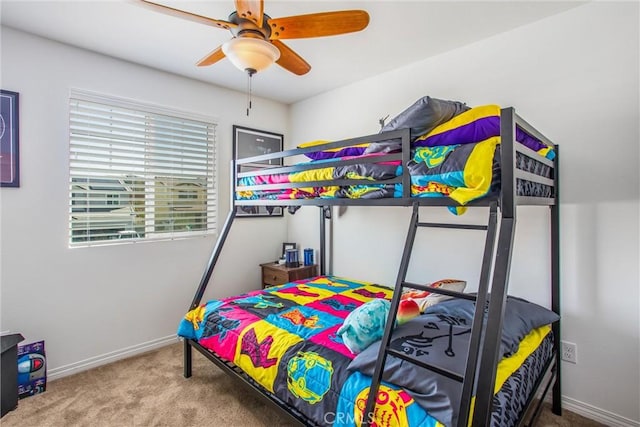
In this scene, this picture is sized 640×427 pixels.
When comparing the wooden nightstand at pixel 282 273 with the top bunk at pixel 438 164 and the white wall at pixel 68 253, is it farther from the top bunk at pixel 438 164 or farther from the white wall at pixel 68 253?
the top bunk at pixel 438 164

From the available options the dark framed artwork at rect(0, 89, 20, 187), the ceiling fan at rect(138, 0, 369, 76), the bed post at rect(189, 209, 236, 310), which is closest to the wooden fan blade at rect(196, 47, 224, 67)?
the ceiling fan at rect(138, 0, 369, 76)

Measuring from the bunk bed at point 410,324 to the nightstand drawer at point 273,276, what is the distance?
2.99 feet

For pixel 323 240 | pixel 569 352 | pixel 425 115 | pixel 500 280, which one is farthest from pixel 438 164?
pixel 323 240

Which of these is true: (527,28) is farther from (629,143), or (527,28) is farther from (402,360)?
(402,360)

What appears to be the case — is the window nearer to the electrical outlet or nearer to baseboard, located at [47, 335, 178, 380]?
baseboard, located at [47, 335, 178, 380]

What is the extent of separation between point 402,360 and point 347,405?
0.31 m

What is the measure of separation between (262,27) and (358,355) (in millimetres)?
1694

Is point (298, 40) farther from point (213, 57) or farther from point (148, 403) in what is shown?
point (148, 403)

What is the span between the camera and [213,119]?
3.31m

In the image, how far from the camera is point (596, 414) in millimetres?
1945

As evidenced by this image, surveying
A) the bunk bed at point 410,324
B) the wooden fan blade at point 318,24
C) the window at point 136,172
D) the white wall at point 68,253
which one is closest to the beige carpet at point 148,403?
the bunk bed at point 410,324

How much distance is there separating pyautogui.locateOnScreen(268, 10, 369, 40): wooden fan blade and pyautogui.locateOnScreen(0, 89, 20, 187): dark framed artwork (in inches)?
76.3

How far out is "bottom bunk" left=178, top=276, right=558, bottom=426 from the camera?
4.07 ft

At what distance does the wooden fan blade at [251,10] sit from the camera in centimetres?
145
